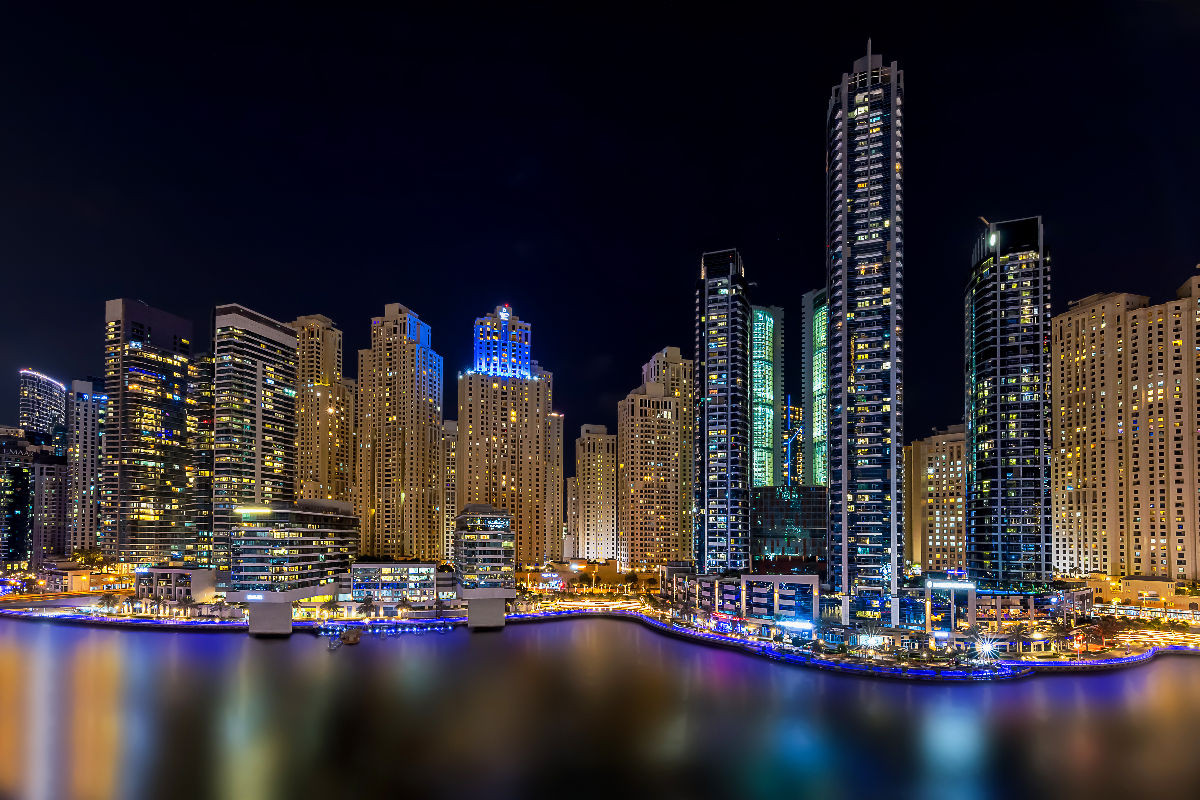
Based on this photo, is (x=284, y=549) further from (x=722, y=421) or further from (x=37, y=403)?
(x=37, y=403)

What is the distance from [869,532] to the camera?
141ft

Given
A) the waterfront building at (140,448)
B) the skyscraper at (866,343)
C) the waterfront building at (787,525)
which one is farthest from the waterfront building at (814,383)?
the waterfront building at (140,448)

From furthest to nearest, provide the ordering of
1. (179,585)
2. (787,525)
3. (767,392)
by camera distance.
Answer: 1. (767,392)
2. (179,585)
3. (787,525)

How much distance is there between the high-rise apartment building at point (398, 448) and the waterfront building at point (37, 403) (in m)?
59.7

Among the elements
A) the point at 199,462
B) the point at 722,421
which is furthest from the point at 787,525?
the point at 199,462

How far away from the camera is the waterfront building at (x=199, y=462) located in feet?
219

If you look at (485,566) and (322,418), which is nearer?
(485,566)

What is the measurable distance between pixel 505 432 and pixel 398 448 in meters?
11.4

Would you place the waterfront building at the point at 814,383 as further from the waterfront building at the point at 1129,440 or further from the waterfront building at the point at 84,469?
the waterfront building at the point at 84,469

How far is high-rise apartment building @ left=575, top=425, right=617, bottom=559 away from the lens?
81812 mm

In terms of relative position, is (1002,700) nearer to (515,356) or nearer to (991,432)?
(991,432)

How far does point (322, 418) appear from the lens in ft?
261

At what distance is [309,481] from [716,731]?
202 ft

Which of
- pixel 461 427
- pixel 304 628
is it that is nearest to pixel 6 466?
pixel 461 427
